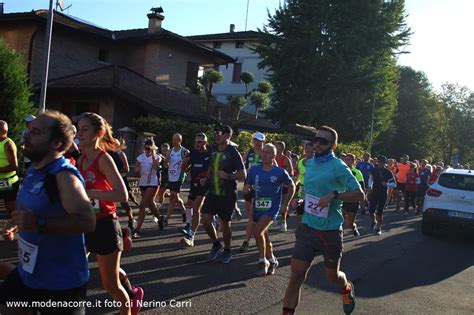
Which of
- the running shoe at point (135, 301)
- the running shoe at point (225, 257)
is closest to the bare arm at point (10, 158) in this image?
the running shoe at point (225, 257)

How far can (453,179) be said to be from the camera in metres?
11.8

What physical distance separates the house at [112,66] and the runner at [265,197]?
15.8 m

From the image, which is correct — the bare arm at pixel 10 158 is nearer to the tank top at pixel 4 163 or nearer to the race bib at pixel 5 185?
the tank top at pixel 4 163

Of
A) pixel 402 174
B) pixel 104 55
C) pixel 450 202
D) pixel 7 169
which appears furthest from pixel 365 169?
pixel 104 55

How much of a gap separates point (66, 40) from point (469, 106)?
159 ft

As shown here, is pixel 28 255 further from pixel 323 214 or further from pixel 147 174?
pixel 147 174

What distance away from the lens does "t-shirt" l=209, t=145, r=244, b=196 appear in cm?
701

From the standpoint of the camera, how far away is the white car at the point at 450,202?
1123 centimetres

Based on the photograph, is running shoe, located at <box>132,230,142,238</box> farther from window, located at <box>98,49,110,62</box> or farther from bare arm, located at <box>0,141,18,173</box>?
A: window, located at <box>98,49,110,62</box>

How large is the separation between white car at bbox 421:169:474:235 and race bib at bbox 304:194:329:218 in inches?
313

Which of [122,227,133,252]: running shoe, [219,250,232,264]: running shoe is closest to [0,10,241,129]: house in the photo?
[219,250,232,264]: running shoe

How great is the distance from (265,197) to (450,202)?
6850mm

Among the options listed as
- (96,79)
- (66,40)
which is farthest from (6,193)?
(66,40)

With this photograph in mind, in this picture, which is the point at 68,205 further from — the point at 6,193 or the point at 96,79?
the point at 96,79
